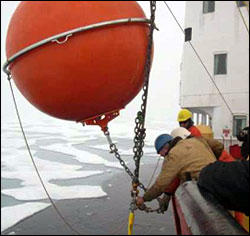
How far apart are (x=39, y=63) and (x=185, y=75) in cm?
638

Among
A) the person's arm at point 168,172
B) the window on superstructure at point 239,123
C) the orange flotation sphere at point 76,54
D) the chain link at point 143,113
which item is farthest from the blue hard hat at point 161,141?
the window on superstructure at point 239,123

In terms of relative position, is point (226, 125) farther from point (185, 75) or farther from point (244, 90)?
point (185, 75)

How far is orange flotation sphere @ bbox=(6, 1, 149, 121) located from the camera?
4.89ft

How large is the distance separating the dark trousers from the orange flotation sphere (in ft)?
2.27

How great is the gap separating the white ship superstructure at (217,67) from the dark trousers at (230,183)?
5.56m

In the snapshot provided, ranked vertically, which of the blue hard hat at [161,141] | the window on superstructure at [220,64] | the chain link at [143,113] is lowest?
the blue hard hat at [161,141]

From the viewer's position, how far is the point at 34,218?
6824 mm

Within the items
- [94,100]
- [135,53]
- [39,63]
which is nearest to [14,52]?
[39,63]

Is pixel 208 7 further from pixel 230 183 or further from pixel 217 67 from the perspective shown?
pixel 230 183

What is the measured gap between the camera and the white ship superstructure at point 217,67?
22.2 ft

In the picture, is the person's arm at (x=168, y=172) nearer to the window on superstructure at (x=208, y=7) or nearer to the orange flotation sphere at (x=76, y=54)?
the orange flotation sphere at (x=76, y=54)

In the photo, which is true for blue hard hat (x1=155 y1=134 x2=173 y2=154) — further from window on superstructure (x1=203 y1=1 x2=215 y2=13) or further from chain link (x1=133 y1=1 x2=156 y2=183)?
window on superstructure (x1=203 y1=1 x2=215 y2=13)

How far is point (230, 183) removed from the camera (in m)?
1.21

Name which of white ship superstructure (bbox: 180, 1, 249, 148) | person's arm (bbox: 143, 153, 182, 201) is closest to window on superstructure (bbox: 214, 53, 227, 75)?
white ship superstructure (bbox: 180, 1, 249, 148)
